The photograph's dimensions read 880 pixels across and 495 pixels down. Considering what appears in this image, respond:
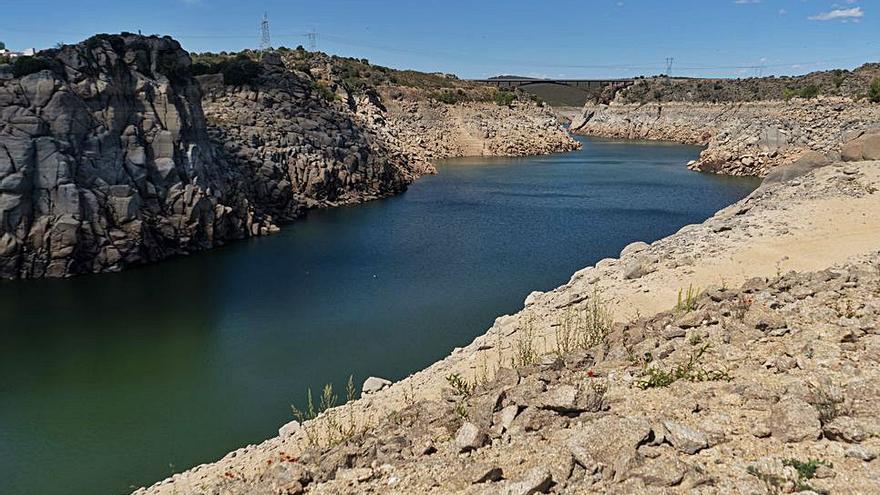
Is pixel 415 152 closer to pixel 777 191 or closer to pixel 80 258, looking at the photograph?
pixel 80 258

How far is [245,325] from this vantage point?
24.8 m

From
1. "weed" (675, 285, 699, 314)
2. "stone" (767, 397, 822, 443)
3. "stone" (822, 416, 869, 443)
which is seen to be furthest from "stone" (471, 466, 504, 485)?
"weed" (675, 285, 699, 314)

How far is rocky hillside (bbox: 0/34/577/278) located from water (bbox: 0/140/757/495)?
1955 mm

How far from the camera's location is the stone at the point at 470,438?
916 cm

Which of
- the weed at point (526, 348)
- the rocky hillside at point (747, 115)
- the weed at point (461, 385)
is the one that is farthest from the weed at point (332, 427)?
the rocky hillside at point (747, 115)

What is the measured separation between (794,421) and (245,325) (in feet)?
66.7

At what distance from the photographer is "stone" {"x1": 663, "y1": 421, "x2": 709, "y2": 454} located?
311 inches

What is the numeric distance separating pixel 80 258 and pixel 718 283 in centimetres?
2938

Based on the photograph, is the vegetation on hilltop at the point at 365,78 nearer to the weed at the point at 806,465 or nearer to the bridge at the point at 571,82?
the bridge at the point at 571,82

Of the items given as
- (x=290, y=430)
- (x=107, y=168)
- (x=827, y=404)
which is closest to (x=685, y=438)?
(x=827, y=404)

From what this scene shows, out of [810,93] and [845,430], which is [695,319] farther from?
[810,93]

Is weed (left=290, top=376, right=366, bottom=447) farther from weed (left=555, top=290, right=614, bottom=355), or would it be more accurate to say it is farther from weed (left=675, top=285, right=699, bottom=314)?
weed (left=675, top=285, right=699, bottom=314)

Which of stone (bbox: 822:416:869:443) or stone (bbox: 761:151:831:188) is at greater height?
stone (bbox: 761:151:831:188)

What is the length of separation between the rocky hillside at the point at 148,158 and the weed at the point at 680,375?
30.0 m
